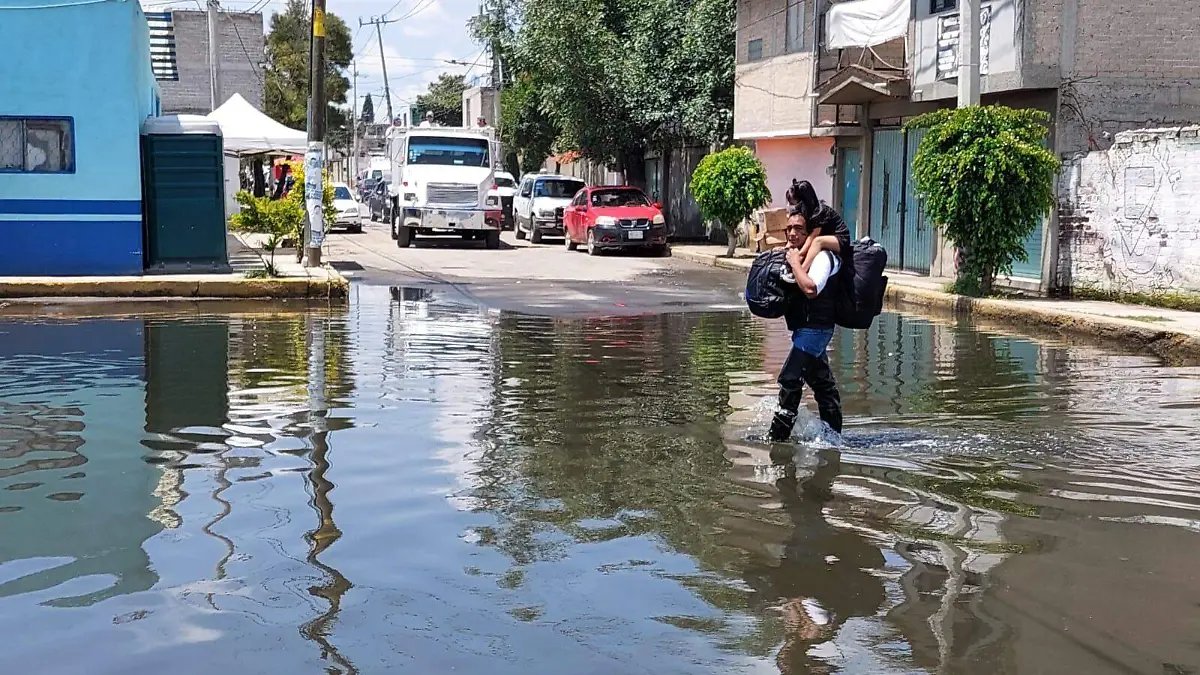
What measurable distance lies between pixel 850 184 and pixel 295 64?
38.5m

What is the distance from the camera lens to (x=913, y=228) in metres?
23.5

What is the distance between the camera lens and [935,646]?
4527 millimetres

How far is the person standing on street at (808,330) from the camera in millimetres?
7531

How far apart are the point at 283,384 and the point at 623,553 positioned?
17.9 feet

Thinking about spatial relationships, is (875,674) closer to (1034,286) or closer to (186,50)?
(1034,286)

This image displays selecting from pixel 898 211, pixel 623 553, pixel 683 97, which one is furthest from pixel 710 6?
pixel 623 553

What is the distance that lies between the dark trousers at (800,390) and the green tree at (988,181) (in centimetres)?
1025

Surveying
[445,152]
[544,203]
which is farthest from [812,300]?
[544,203]

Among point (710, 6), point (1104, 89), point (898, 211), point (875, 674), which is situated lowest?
point (875, 674)

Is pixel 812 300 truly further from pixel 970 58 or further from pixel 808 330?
pixel 970 58

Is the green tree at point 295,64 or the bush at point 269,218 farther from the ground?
the green tree at point 295,64

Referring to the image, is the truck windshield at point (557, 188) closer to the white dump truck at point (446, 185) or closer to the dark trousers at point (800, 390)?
the white dump truck at point (446, 185)

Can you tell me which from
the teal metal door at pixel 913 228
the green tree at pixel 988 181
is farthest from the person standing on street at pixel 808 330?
the teal metal door at pixel 913 228

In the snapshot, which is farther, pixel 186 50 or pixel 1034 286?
pixel 186 50
